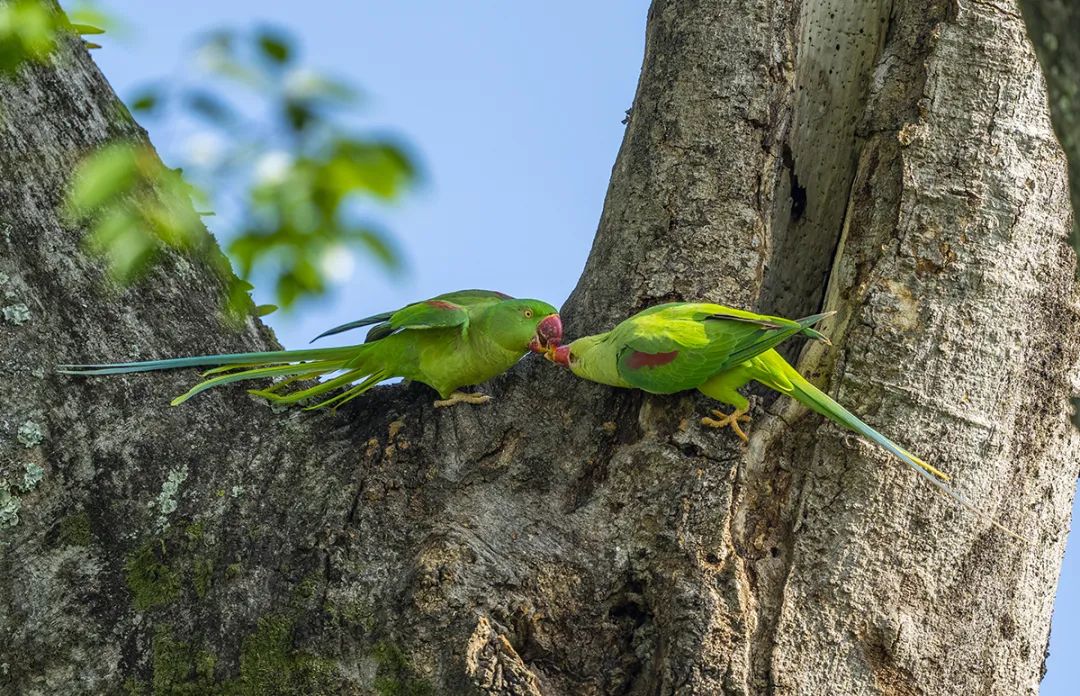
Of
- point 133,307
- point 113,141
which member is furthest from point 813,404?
point 113,141

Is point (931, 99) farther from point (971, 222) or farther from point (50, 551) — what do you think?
point (50, 551)

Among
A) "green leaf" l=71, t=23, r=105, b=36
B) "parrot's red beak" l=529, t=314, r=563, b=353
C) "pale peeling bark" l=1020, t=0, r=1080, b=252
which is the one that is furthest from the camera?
"green leaf" l=71, t=23, r=105, b=36

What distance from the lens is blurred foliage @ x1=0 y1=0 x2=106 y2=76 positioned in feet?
8.73

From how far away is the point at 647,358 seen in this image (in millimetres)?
2779

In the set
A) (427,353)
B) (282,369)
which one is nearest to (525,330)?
(427,353)

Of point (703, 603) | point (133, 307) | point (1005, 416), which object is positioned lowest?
point (703, 603)

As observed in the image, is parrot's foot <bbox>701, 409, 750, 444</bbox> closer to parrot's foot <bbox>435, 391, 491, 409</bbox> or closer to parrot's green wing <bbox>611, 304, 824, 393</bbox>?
parrot's green wing <bbox>611, 304, 824, 393</bbox>

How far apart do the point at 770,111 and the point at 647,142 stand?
36cm

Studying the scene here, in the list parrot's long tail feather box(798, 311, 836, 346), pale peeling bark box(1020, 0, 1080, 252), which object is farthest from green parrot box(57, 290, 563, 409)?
pale peeling bark box(1020, 0, 1080, 252)

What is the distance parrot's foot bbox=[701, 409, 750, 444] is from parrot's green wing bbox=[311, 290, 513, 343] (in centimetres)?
79

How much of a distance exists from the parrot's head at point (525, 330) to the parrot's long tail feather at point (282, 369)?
0.37m

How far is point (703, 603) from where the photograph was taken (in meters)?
2.48

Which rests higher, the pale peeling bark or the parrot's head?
the parrot's head

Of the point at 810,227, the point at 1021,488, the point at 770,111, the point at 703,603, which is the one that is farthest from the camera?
the point at 810,227
